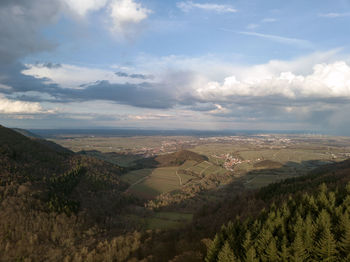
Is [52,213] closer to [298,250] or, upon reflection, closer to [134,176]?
[298,250]

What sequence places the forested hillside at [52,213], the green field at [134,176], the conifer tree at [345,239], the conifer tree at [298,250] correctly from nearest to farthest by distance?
the conifer tree at [298,250] → the conifer tree at [345,239] → the forested hillside at [52,213] → the green field at [134,176]

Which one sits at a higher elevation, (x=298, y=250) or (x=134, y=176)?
(x=298, y=250)

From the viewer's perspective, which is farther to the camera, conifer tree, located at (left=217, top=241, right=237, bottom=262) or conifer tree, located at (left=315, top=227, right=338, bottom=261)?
conifer tree, located at (left=217, top=241, right=237, bottom=262)

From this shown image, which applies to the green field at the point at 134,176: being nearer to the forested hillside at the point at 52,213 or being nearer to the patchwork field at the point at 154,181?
the patchwork field at the point at 154,181

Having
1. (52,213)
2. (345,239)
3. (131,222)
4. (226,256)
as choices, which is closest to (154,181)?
(131,222)

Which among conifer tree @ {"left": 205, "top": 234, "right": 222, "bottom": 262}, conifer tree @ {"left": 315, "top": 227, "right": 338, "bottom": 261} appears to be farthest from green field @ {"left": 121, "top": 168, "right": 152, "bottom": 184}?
conifer tree @ {"left": 315, "top": 227, "right": 338, "bottom": 261}

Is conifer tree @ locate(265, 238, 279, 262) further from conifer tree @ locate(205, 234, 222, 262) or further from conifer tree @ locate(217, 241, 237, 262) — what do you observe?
conifer tree @ locate(205, 234, 222, 262)

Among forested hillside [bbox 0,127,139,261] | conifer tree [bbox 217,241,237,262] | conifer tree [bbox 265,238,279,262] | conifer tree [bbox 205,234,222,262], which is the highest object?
conifer tree [bbox 265,238,279,262]

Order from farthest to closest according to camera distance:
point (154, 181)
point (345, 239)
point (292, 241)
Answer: point (154, 181), point (292, 241), point (345, 239)

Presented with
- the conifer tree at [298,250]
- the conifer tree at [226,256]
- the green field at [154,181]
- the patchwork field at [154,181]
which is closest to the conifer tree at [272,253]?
the conifer tree at [298,250]

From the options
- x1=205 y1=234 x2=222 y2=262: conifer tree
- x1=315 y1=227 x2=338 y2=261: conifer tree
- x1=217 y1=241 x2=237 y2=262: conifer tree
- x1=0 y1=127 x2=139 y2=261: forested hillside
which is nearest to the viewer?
x1=315 y1=227 x2=338 y2=261: conifer tree

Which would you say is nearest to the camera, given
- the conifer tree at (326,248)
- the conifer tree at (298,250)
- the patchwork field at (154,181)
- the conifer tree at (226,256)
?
the conifer tree at (326,248)

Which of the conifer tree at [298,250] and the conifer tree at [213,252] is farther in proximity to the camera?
the conifer tree at [213,252]
